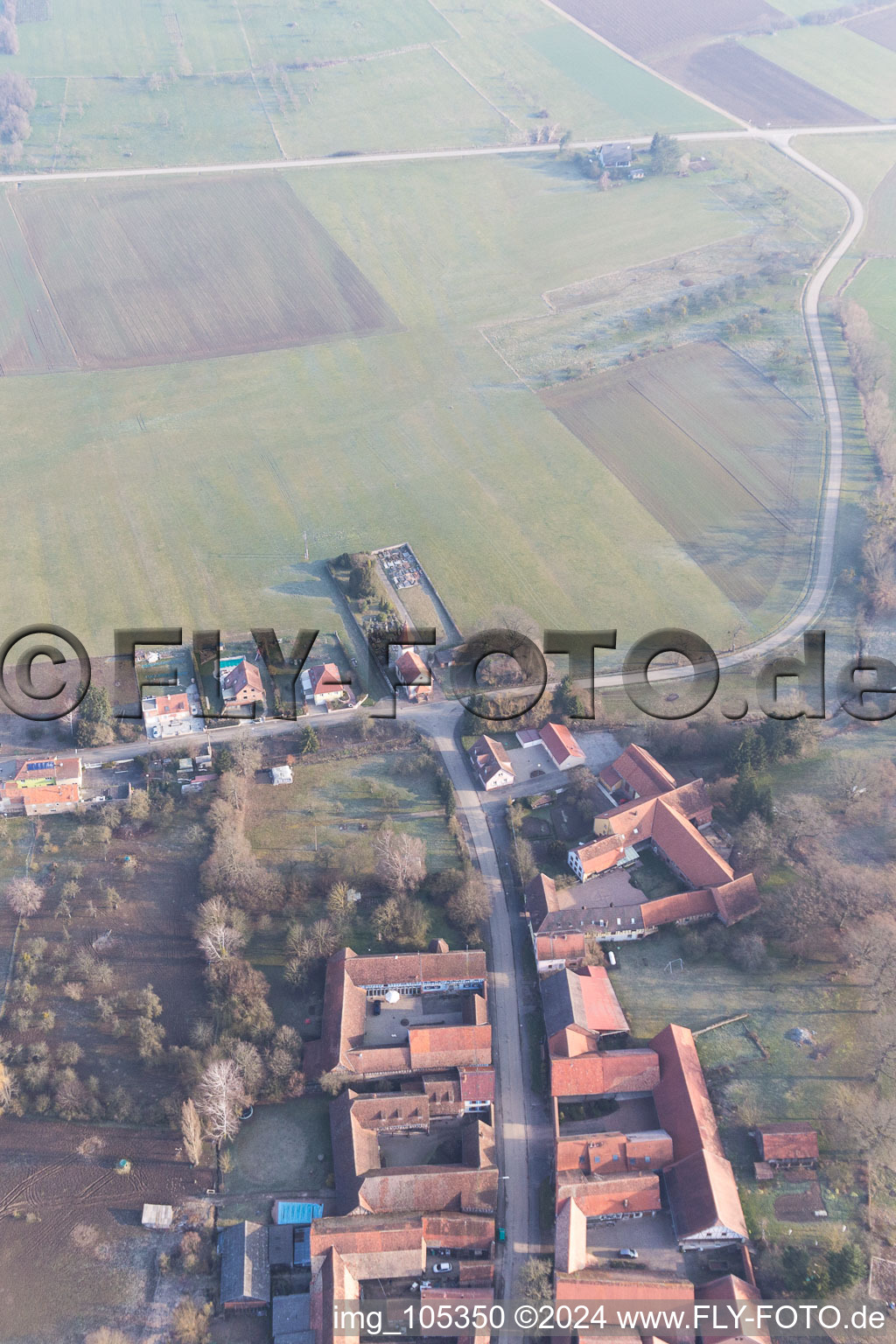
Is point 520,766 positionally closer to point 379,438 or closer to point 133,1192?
A: point 133,1192

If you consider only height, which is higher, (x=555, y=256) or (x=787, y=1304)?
(x=555, y=256)

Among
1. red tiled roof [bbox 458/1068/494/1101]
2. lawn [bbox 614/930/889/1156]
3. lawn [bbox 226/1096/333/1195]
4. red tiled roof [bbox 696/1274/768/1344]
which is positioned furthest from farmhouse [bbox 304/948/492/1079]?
red tiled roof [bbox 696/1274/768/1344]

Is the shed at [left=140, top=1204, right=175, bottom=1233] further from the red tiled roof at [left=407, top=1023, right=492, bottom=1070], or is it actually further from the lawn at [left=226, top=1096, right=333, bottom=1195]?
the red tiled roof at [left=407, top=1023, right=492, bottom=1070]

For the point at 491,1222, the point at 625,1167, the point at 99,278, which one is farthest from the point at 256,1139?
the point at 99,278

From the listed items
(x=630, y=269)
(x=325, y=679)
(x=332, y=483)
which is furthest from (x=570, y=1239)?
(x=630, y=269)

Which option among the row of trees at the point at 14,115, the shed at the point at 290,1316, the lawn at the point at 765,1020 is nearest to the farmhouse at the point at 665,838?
the lawn at the point at 765,1020

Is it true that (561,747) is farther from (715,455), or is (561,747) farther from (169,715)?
(715,455)
